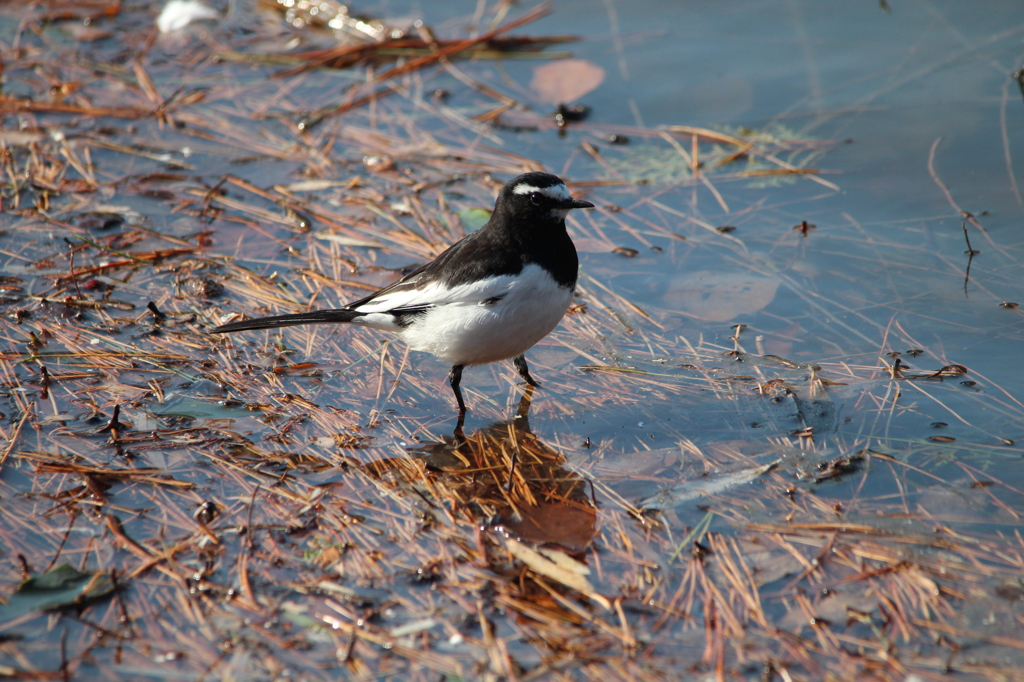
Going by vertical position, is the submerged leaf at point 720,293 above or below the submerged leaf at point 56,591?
below

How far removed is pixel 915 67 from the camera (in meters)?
6.99

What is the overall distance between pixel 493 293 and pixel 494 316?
12cm

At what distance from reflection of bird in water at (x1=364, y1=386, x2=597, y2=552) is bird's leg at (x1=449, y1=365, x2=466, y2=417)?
18cm

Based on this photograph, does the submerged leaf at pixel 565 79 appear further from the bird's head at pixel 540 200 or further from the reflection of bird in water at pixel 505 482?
the reflection of bird in water at pixel 505 482

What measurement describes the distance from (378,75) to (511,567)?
5.54 meters

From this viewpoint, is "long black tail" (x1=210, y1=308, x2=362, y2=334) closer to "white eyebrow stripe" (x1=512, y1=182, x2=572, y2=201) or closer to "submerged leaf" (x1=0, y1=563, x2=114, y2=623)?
"white eyebrow stripe" (x1=512, y1=182, x2=572, y2=201)

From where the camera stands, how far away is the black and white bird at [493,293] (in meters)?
4.04

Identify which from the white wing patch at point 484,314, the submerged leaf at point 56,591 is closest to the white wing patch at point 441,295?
the white wing patch at point 484,314

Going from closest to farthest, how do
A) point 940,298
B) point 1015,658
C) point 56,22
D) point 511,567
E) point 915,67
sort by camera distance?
1. point 1015,658
2. point 511,567
3. point 940,298
4. point 915,67
5. point 56,22

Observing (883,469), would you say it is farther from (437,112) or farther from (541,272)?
(437,112)

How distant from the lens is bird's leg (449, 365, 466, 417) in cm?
427

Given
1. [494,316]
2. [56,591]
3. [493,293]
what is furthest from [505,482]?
[56,591]

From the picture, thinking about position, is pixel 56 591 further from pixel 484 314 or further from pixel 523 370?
pixel 523 370

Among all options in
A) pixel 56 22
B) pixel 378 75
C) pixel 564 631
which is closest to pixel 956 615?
pixel 564 631
